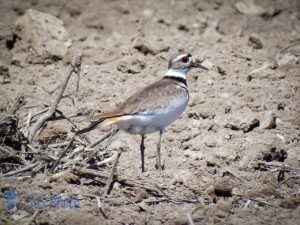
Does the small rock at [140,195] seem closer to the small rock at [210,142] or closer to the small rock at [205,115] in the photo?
the small rock at [210,142]

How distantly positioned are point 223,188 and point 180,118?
1.90 m

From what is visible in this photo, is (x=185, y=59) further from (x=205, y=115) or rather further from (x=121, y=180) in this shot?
(x=121, y=180)

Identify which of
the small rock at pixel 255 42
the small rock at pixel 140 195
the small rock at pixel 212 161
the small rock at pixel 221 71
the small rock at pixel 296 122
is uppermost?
the small rock at pixel 255 42

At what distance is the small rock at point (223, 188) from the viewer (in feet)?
17.5

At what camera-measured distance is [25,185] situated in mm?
5160

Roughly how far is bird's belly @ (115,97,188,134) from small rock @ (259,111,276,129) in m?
1.17

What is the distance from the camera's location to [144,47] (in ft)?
27.4

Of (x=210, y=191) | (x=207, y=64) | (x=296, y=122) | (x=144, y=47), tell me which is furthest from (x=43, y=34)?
(x=210, y=191)

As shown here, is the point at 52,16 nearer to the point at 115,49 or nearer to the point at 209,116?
the point at 115,49

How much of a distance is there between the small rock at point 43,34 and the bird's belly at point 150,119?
292 cm

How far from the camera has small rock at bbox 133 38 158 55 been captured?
8359 millimetres

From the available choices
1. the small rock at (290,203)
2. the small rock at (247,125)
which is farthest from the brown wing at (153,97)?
the small rock at (290,203)

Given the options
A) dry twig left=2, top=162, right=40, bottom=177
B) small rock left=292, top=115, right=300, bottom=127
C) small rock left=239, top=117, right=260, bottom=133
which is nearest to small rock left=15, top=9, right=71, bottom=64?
small rock left=239, top=117, right=260, bottom=133

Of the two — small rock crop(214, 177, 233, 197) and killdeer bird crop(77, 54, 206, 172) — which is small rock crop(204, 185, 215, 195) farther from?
killdeer bird crop(77, 54, 206, 172)
